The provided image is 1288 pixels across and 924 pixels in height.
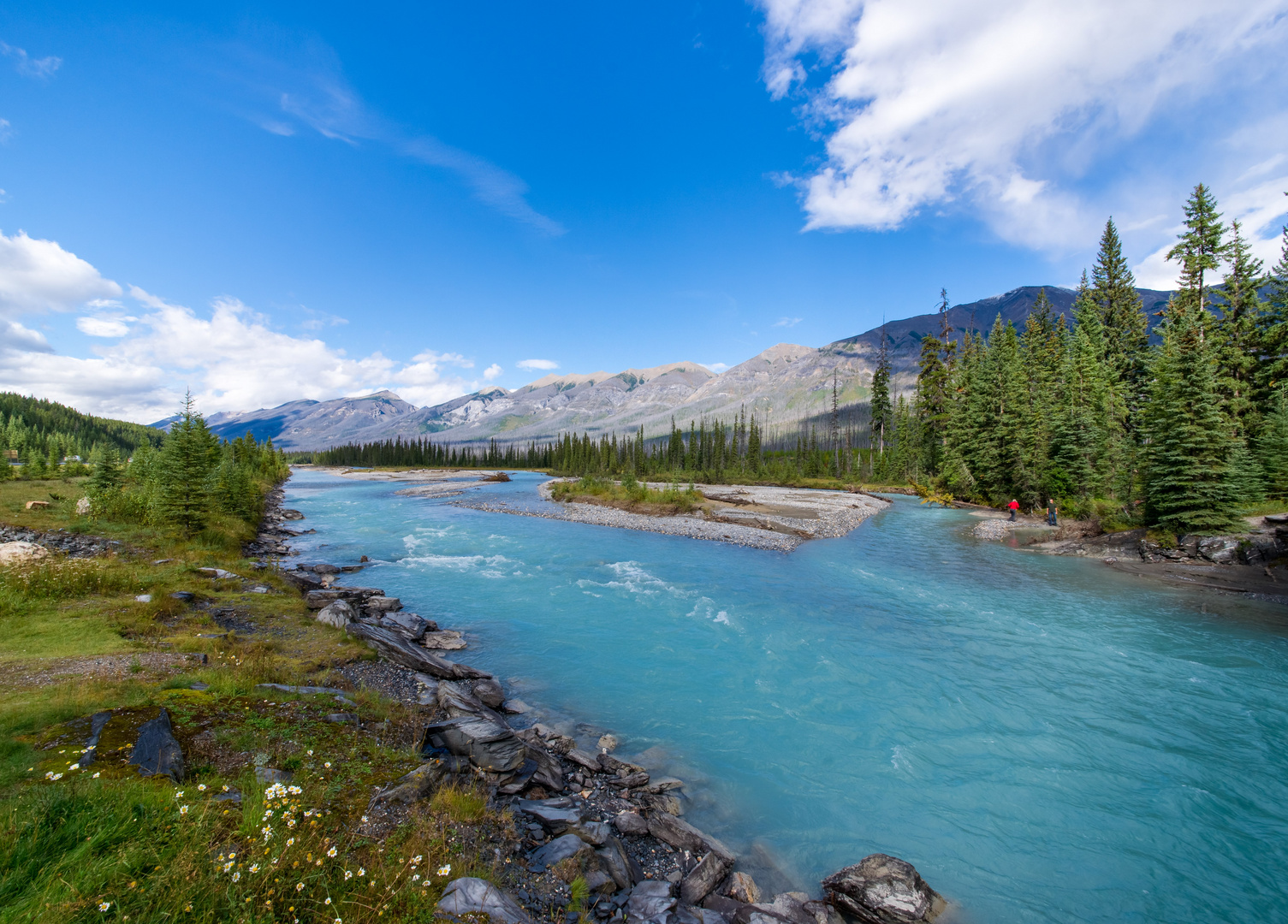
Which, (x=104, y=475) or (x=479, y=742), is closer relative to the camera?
(x=479, y=742)

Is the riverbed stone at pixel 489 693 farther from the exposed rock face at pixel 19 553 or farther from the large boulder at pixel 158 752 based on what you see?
the exposed rock face at pixel 19 553

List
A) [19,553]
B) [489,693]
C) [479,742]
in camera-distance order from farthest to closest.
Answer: [19,553] < [489,693] < [479,742]

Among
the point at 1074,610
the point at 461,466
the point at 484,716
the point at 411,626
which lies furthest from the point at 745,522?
the point at 461,466

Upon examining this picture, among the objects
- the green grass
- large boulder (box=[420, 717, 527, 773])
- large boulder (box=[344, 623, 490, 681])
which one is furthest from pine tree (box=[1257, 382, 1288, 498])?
large boulder (box=[344, 623, 490, 681])

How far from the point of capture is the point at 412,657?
1140 cm

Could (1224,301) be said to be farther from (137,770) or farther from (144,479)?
(144,479)

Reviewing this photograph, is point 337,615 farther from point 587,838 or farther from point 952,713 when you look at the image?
point 952,713

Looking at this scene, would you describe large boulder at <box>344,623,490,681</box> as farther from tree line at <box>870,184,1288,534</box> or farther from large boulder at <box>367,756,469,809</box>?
tree line at <box>870,184,1288,534</box>

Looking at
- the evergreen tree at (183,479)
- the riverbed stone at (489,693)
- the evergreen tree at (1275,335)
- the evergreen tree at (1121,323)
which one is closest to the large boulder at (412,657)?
the riverbed stone at (489,693)

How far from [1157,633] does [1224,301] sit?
30.4m

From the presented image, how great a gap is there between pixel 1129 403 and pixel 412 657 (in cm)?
5503

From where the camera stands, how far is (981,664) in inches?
500

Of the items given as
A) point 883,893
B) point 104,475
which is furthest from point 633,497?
point 883,893

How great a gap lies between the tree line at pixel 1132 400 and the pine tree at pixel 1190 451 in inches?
2.6
